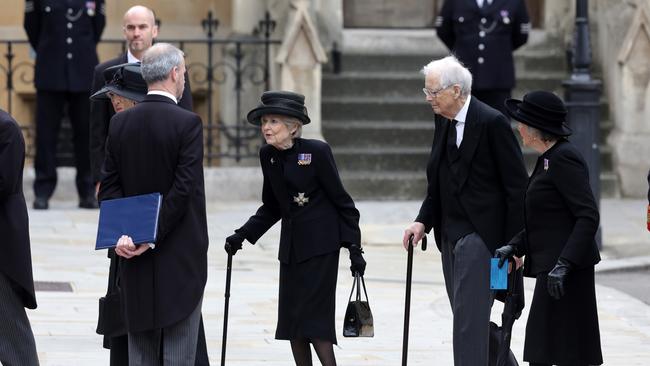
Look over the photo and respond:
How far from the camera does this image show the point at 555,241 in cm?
810

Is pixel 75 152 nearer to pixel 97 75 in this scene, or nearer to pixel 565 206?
pixel 97 75

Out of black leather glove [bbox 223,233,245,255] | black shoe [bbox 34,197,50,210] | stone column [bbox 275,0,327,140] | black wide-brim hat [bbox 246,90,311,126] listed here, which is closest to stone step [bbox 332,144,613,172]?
stone column [bbox 275,0,327,140]

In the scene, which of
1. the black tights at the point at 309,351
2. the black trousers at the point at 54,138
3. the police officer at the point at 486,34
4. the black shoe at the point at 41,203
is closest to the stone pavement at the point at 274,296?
the black shoe at the point at 41,203

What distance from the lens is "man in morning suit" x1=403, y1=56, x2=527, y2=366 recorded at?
8406 mm

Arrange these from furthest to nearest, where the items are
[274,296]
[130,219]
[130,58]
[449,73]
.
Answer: [274,296]
[130,58]
[449,73]
[130,219]

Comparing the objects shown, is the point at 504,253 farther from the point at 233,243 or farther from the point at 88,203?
the point at 88,203

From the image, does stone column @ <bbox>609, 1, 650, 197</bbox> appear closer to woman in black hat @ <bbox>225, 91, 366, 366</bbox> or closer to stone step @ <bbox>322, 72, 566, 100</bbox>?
stone step @ <bbox>322, 72, 566, 100</bbox>

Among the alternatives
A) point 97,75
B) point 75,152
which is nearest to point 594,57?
point 75,152

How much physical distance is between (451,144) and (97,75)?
2.31 metres

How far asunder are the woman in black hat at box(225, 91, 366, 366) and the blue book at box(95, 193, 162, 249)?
3.54ft

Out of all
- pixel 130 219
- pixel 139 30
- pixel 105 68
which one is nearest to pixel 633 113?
pixel 139 30

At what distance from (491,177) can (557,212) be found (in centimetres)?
48

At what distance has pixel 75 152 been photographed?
52.4ft

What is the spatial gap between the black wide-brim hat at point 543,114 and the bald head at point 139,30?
2.60 m
